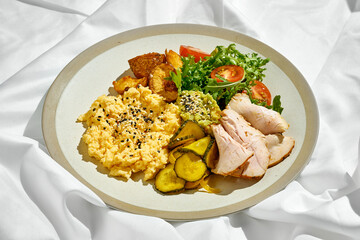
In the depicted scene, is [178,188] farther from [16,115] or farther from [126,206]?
[16,115]

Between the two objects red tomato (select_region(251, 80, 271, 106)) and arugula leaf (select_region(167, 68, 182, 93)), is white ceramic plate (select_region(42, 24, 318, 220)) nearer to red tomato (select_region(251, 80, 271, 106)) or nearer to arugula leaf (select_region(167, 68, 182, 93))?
red tomato (select_region(251, 80, 271, 106))

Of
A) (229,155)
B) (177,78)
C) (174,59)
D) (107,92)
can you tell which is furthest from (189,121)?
(107,92)

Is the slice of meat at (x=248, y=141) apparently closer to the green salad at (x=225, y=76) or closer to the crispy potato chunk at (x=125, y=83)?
the green salad at (x=225, y=76)

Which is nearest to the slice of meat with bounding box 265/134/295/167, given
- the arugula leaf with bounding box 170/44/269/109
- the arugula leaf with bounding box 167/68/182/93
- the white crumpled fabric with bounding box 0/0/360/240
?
the white crumpled fabric with bounding box 0/0/360/240

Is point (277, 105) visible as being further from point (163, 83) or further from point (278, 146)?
point (163, 83)

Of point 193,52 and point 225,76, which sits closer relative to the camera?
point 225,76
